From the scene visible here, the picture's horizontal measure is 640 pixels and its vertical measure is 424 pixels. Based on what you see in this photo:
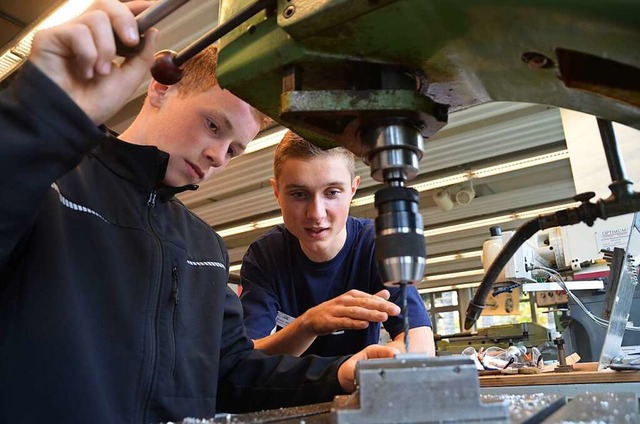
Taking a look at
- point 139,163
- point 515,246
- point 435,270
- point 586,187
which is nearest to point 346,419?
point 515,246

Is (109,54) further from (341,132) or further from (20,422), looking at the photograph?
(20,422)

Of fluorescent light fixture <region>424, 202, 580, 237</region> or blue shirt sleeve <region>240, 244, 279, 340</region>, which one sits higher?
fluorescent light fixture <region>424, 202, 580, 237</region>

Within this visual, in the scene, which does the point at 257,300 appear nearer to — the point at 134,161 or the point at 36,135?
the point at 134,161

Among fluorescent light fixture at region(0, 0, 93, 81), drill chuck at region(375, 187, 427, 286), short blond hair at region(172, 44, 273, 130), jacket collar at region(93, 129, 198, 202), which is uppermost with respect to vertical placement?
fluorescent light fixture at region(0, 0, 93, 81)

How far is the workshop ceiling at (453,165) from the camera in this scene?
9.29ft

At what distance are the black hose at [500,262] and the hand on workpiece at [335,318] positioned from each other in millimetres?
180

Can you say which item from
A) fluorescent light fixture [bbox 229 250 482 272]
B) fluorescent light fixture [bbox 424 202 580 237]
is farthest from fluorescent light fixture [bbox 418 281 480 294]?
fluorescent light fixture [bbox 424 202 580 237]

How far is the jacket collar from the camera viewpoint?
96 centimetres

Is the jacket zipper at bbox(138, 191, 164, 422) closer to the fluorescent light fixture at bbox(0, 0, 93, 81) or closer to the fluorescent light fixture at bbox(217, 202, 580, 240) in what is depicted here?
the fluorescent light fixture at bbox(0, 0, 93, 81)

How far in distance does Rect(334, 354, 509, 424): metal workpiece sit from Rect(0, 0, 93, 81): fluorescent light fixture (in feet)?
8.17

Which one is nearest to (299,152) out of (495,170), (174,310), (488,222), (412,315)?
(412,315)

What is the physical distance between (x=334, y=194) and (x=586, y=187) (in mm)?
1646

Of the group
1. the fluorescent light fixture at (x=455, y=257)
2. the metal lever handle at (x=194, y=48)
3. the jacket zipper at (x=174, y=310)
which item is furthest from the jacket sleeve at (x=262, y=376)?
the fluorescent light fixture at (x=455, y=257)

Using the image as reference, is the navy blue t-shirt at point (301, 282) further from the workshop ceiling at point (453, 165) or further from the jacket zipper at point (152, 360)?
the workshop ceiling at point (453, 165)
